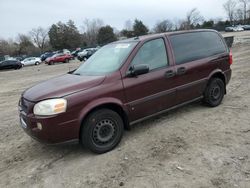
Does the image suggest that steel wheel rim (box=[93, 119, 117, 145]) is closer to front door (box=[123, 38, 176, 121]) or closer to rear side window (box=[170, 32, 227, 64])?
front door (box=[123, 38, 176, 121])

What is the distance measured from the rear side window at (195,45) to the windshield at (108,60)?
3.27ft

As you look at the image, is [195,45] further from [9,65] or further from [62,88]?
[9,65]

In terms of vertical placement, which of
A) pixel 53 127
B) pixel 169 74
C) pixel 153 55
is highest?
pixel 153 55

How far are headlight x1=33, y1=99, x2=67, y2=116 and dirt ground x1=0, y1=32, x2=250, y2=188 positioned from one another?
33.4 inches

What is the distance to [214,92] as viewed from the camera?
6051 mm

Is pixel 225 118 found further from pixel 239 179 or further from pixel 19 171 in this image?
pixel 19 171

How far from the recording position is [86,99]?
4066 millimetres

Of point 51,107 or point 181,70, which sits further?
point 181,70

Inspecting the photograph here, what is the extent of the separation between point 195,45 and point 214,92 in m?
1.16

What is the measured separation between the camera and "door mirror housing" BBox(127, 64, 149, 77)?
4.50 metres

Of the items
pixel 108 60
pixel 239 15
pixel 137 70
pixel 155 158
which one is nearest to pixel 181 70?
pixel 137 70

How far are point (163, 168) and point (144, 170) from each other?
10.3 inches

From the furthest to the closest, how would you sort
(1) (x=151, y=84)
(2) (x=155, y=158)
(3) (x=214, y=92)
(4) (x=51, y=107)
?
1. (3) (x=214, y=92)
2. (1) (x=151, y=84)
3. (2) (x=155, y=158)
4. (4) (x=51, y=107)

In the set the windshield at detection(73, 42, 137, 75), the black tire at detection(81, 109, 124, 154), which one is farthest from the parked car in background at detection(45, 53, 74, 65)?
the black tire at detection(81, 109, 124, 154)
